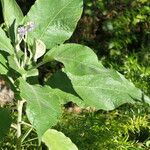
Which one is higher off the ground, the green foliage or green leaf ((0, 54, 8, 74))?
green leaf ((0, 54, 8, 74))

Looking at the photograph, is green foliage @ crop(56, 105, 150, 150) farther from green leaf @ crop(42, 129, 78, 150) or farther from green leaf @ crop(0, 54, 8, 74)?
green leaf @ crop(0, 54, 8, 74)

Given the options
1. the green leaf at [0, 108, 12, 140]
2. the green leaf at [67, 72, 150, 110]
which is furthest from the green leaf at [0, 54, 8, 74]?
the green leaf at [67, 72, 150, 110]

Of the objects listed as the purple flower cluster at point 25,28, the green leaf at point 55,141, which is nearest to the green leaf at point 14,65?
the purple flower cluster at point 25,28

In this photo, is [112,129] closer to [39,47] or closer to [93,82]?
[93,82]

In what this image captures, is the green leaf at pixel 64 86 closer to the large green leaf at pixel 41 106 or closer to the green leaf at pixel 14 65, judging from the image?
the large green leaf at pixel 41 106

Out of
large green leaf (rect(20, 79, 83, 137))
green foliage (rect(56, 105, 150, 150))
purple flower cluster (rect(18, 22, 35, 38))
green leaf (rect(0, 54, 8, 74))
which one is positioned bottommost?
green foliage (rect(56, 105, 150, 150))

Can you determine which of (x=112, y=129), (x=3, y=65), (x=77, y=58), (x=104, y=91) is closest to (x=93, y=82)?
(x=104, y=91)

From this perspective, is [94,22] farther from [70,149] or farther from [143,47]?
[70,149]
